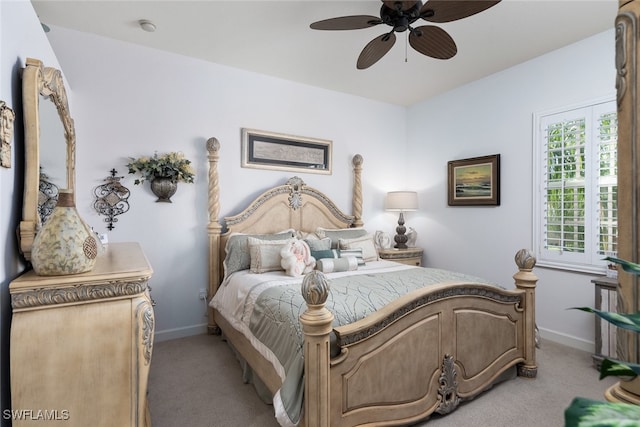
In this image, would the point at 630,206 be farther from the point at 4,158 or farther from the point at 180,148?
the point at 180,148

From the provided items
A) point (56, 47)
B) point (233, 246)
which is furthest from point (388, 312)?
point (56, 47)

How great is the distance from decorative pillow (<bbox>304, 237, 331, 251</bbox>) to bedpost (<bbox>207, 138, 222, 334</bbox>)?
3.10 feet

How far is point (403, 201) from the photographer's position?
13.8 ft

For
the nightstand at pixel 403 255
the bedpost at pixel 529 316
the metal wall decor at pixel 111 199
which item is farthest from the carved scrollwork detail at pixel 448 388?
the metal wall decor at pixel 111 199

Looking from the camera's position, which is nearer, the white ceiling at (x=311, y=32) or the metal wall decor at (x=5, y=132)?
the metal wall decor at (x=5, y=132)

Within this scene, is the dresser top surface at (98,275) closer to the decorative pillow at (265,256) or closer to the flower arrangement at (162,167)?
the decorative pillow at (265,256)

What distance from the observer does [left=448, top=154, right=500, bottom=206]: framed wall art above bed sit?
362cm

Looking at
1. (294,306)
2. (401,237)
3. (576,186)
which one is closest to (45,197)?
(294,306)

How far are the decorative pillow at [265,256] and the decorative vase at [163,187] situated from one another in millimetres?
968

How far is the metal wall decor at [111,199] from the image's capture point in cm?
287

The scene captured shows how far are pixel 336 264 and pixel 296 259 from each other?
395 millimetres

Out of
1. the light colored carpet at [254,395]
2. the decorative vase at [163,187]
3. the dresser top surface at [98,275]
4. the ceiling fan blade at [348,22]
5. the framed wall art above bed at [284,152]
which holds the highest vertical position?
the ceiling fan blade at [348,22]

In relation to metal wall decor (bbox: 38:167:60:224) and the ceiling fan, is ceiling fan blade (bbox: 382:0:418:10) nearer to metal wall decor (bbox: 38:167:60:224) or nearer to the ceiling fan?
the ceiling fan

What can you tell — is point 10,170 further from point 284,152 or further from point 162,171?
point 284,152
